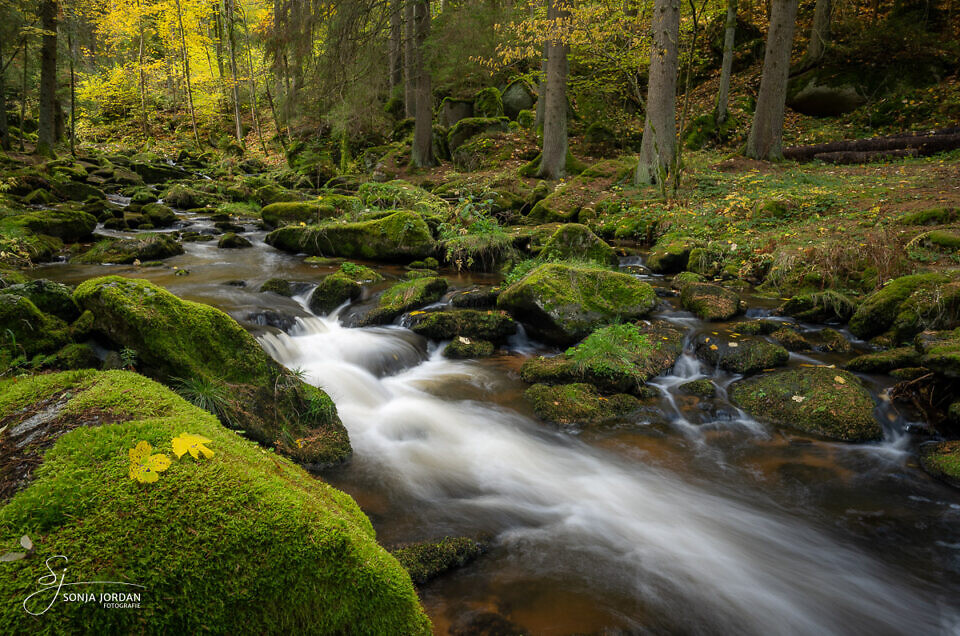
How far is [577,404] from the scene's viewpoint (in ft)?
18.2

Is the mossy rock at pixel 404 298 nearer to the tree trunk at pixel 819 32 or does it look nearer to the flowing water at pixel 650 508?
the flowing water at pixel 650 508

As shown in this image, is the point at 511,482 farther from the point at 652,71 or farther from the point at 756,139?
the point at 756,139

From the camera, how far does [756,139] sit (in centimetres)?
1559

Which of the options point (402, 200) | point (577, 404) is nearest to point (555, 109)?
point (402, 200)

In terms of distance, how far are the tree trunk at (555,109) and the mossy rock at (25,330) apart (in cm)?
1411

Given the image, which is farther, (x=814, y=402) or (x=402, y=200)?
(x=402, y=200)

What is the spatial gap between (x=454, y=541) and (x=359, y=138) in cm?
2255

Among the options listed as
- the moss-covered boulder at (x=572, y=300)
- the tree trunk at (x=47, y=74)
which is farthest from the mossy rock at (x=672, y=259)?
the tree trunk at (x=47, y=74)

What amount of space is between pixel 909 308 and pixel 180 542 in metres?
8.22

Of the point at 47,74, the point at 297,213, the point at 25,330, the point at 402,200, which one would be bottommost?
the point at 25,330

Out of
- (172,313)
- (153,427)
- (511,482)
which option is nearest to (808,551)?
(511,482)

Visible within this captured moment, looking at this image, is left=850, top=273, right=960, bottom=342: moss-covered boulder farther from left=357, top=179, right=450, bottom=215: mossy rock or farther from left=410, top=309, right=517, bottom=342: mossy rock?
left=357, top=179, right=450, bottom=215: mossy rock

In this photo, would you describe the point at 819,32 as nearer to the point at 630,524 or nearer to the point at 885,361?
the point at 885,361

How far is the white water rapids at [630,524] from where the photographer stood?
3.32 metres
